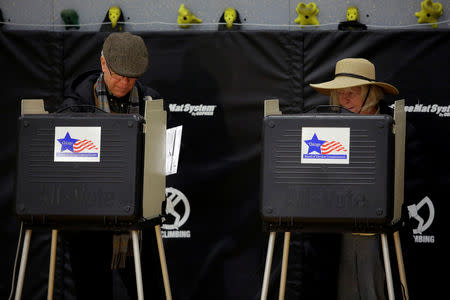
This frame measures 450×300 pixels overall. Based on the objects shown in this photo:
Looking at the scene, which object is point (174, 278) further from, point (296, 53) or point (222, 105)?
point (296, 53)

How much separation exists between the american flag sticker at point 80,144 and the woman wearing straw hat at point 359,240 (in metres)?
1.08

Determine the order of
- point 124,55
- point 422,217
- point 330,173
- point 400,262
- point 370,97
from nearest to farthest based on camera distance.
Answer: point 330,173
point 400,262
point 124,55
point 370,97
point 422,217

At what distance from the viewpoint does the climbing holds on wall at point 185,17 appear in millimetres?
3464

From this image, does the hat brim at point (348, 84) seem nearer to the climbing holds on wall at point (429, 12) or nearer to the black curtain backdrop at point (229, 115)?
the black curtain backdrop at point (229, 115)

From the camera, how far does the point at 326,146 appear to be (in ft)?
7.22

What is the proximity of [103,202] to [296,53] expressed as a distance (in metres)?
1.60

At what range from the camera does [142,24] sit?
3580 millimetres

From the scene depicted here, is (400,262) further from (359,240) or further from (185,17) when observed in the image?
(185,17)

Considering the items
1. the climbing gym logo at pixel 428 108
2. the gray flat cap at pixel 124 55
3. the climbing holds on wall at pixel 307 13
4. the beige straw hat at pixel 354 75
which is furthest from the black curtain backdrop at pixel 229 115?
the gray flat cap at pixel 124 55

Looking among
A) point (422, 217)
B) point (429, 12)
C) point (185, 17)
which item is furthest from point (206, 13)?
point (422, 217)

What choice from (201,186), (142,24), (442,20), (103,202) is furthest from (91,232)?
(442,20)

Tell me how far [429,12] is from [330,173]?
1.65 meters

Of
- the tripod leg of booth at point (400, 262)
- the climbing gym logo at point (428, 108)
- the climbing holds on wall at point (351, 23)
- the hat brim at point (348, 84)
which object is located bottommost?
the tripod leg of booth at point (400, 262)

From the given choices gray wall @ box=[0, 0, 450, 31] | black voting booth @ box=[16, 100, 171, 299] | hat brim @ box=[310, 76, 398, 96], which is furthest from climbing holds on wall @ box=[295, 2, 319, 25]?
black voting booth @ box=[16, 100, 171, 299]
